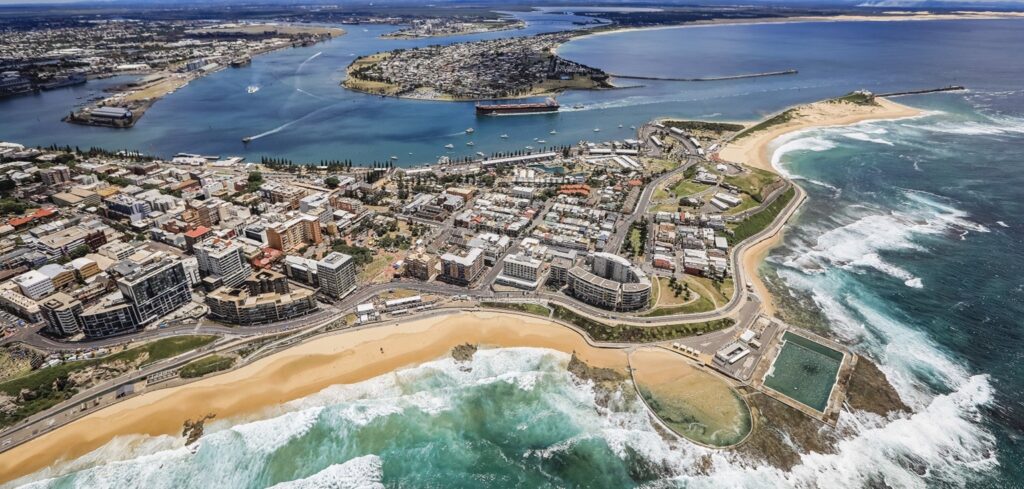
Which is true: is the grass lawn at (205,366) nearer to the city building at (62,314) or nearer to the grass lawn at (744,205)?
the city building at (62,314)

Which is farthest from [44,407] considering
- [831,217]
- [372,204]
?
[831,217]

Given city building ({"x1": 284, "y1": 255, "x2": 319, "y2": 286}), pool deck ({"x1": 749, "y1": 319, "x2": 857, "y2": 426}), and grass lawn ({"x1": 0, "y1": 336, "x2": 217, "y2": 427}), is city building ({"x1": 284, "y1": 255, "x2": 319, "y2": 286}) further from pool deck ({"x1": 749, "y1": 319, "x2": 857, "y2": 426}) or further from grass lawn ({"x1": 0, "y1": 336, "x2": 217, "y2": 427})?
pool deck ({"x1": 749, "y1": 319, "x2": 857, "y2": 426})

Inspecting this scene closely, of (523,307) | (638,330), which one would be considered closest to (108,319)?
(523,307)

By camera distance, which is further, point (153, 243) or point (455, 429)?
point (153, 243)

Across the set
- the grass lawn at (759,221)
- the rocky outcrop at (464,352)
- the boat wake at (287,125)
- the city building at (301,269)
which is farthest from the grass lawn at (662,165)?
the boat wake at (287,125)

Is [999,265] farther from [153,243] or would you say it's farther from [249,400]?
[153,243]

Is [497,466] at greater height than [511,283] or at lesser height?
lesser

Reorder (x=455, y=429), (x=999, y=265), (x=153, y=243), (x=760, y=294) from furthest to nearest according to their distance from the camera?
(x=153, y=243), (x=999, y=265), (x=760, y=294), (x=455, y=429)
